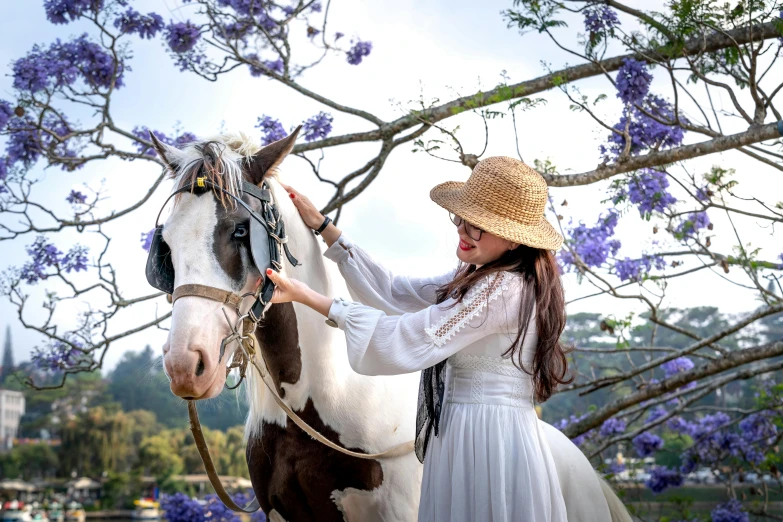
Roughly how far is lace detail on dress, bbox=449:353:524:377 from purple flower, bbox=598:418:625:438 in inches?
165

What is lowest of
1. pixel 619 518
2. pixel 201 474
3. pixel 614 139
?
pixel 201 474

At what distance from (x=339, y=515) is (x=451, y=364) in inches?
27.3

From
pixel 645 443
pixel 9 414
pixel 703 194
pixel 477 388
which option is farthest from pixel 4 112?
pixel 9 414

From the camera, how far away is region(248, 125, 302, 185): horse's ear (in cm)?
234

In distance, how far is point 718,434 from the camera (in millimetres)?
6145

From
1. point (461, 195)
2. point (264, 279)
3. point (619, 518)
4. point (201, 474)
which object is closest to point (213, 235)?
point (264, 279)

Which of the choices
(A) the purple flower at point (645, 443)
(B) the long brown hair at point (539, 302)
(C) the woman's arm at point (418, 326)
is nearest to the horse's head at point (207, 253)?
(C) the woman's arm at point (418, 326)

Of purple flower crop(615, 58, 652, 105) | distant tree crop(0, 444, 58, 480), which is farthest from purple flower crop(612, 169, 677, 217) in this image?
distant tree crop(0, 444, 58, 480)

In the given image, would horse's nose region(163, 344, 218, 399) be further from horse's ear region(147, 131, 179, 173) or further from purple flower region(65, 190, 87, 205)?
purple flower region(65, 190, 87, 205)

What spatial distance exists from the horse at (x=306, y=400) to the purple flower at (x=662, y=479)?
13.1ft

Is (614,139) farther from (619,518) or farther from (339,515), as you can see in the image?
(339,515)

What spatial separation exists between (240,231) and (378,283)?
2.39 ft

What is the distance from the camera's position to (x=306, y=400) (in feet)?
8.36

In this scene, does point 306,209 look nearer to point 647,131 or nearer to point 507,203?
point 507,203
